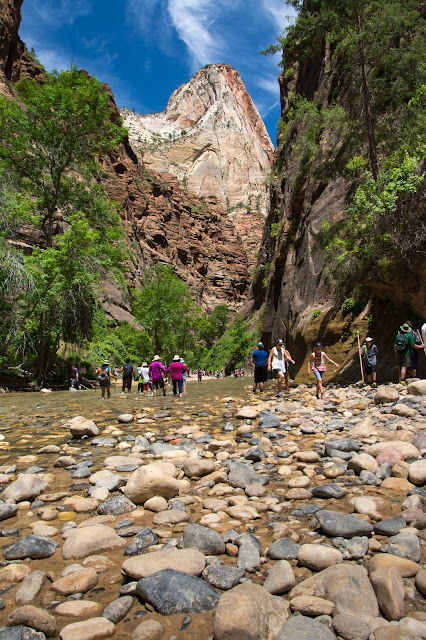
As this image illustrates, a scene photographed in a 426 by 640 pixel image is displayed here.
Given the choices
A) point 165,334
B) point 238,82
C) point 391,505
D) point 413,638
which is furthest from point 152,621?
point 238,82

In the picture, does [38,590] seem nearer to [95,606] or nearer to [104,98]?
[95,606]

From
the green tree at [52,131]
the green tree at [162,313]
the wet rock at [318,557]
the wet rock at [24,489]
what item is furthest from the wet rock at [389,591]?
the green tree at [162,313]

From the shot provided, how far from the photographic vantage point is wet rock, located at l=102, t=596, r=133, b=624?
6.03 ft

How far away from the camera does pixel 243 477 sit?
3.68m

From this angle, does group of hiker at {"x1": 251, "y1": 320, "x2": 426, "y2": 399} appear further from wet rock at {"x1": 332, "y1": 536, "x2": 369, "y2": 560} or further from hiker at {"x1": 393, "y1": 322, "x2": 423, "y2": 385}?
wet rock at {"x1": 332, "y1": 536, "x2": 369, "y2": 560}

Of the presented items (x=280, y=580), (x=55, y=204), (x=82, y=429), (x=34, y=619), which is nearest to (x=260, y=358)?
(x=82, y=429)

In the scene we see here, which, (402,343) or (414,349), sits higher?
(402,343)

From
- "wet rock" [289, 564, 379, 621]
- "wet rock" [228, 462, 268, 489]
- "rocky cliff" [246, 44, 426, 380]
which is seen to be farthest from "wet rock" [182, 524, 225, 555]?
"rocky cliff" [246, 44, 426, 380]

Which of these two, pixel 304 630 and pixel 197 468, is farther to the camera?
pixel 197 468

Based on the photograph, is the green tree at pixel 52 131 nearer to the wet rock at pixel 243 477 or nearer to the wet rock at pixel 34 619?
the wet rock at pixel 243 477

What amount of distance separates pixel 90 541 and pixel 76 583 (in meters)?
0.42

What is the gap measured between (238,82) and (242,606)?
16930 centimetres

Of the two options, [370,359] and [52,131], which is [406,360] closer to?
[370,359]

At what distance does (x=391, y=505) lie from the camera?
2959 mm
